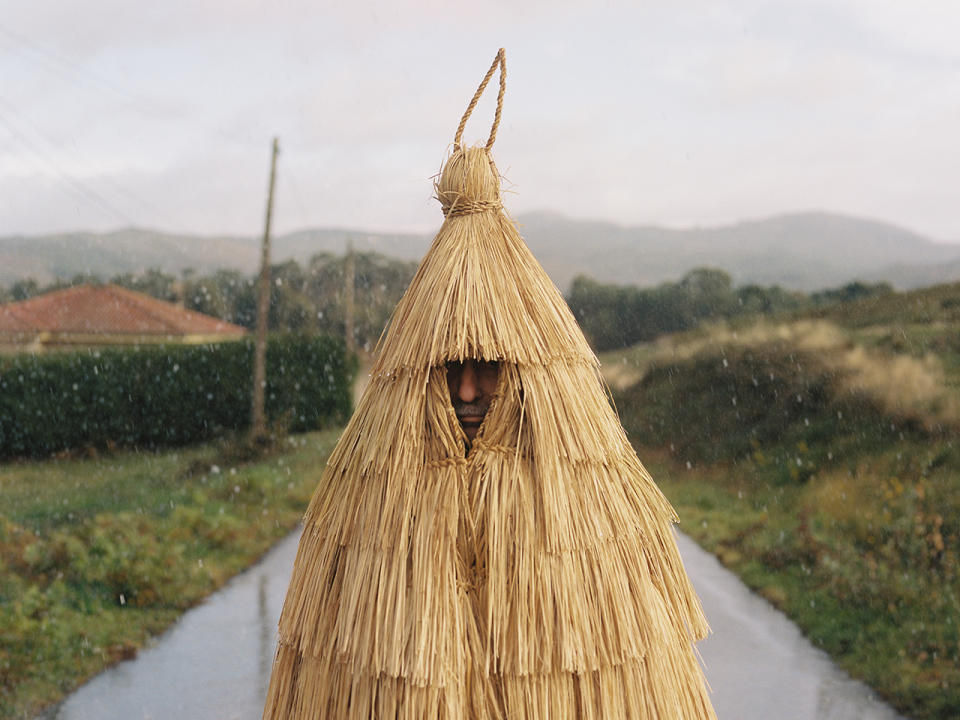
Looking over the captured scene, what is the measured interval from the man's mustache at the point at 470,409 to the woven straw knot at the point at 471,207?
0.67 meters

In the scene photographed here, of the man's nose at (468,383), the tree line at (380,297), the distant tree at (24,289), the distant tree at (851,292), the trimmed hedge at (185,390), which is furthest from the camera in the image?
the distant tree at (24,289)

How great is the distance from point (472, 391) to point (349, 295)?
637 inches

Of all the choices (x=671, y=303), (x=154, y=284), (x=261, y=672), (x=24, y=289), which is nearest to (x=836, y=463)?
(x=261, y=672)

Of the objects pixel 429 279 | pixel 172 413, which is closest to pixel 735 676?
pixel 429 279

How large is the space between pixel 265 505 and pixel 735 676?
736cm

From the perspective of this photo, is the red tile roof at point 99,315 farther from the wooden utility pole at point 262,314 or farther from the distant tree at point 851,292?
the distant tree at point 851,292

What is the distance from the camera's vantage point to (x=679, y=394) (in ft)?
45.1

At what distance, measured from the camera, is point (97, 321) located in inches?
790

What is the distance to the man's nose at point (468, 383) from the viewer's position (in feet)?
9.10

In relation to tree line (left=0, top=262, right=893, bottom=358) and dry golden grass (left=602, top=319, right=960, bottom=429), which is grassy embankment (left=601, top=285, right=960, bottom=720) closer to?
dry golden grass (left=602, top=319, right=960, bottom=429)

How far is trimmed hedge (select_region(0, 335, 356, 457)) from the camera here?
16406 mm

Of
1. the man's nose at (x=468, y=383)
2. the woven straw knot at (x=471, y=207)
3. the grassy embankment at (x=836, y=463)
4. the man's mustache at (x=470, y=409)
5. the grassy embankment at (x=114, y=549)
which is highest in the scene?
the woven straw knot at (x=471, y=207)

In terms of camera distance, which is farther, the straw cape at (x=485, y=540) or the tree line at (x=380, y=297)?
the tree line at (x=380, y=297)

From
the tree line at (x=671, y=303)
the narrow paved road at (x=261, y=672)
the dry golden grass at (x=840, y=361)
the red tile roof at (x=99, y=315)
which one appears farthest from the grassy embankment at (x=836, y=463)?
the red tile roof at (x=99, y=315)
